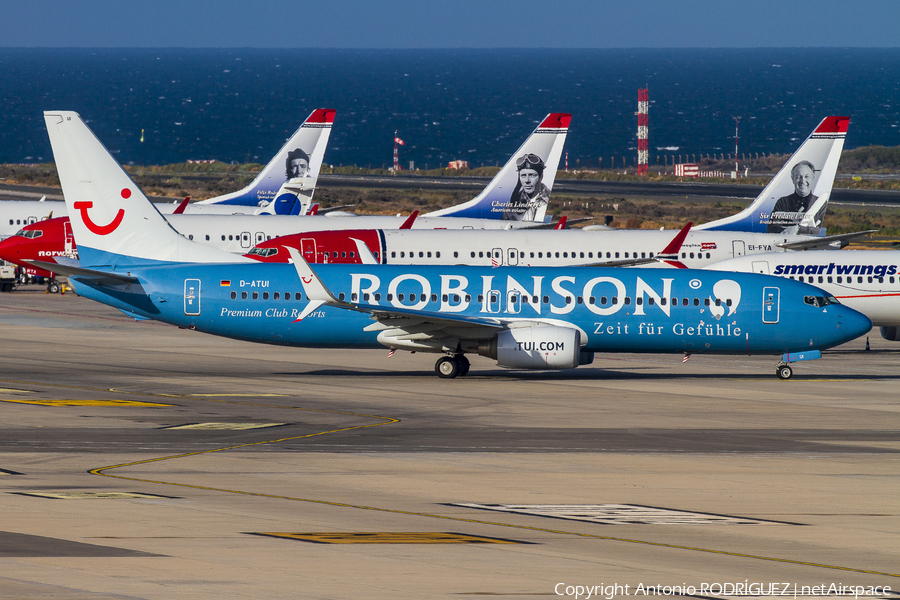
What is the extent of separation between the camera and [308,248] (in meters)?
57.9

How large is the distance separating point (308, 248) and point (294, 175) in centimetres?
2338

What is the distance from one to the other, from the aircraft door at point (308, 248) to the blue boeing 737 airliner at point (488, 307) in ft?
46.0

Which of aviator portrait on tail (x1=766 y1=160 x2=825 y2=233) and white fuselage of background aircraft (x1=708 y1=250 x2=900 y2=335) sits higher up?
aviator portrait on tail (x1=766 y1=160 x2=825 y2=233)

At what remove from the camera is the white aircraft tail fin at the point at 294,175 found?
259 feet

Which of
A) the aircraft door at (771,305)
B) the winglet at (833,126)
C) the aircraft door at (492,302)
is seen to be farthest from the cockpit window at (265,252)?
the winglet at (833,126)

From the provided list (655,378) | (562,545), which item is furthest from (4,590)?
(655,378)

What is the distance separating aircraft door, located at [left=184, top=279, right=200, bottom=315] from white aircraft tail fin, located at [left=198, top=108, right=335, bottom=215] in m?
37.1

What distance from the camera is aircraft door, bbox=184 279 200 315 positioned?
137 feet

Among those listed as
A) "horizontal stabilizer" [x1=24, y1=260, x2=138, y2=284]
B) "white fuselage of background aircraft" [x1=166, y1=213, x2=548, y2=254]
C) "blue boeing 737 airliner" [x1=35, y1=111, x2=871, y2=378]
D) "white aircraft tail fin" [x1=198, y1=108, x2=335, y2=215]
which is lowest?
"blue boeing 737 airliner" [x1=35, y1=111, x2=871, y2=378]

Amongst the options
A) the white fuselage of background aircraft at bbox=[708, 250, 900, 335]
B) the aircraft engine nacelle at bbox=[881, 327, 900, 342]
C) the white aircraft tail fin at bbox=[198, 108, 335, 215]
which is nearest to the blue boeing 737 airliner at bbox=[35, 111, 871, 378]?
the white fuselage of background aircraft at bbox=[708, 250, 900, 335]

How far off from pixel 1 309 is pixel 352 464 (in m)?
41.6

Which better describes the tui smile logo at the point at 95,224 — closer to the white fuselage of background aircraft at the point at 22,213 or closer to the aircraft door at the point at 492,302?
the aircraft door at the point at 492,302

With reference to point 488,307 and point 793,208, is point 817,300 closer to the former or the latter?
point 488,307

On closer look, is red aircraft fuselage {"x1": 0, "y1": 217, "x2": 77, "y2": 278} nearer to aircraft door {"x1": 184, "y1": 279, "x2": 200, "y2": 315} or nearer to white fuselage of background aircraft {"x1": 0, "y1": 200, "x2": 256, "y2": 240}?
white fuselage of background aircraft {"x1": 0, "y1": 200, "x2": 256, "y2": 240}
